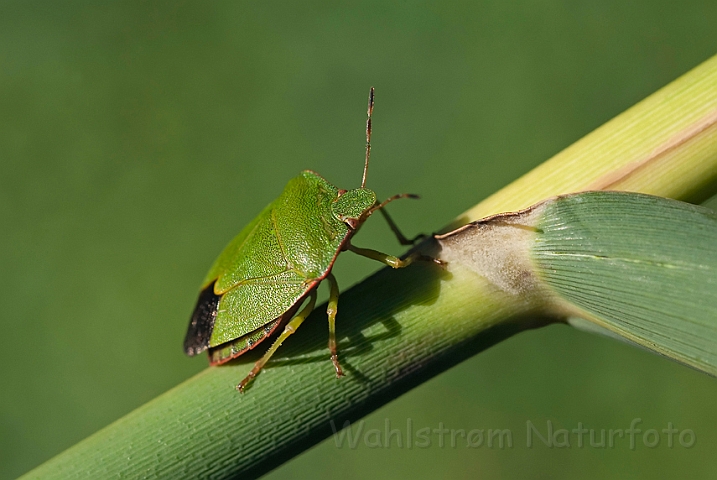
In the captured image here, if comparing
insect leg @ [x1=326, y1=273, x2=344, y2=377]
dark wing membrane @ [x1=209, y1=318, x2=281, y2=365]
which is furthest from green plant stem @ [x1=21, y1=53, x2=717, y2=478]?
dark wing membrane @ [x1=209, y1=318, x2=281, y2=365]

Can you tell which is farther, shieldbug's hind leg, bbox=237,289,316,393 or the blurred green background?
the blurred green background

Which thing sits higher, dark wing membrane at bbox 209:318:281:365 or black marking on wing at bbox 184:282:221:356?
black marking on wing at bbox 184:282:221:356

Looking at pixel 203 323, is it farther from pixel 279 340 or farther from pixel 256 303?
pixel 279 340

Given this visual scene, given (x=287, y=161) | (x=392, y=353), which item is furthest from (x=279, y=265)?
(x=287, y=161)

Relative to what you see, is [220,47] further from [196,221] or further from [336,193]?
[336,193]

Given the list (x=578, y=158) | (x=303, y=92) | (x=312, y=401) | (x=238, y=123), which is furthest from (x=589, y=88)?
(x=312, y=401)

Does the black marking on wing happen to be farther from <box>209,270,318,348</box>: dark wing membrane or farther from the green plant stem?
the green plant stem
